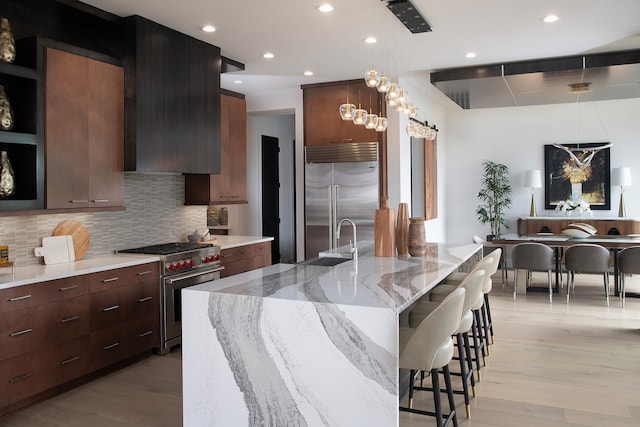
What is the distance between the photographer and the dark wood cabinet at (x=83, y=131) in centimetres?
388

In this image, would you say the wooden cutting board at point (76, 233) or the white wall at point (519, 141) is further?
the white wall at point (519, 141)

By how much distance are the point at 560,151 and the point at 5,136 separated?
864 centimetres

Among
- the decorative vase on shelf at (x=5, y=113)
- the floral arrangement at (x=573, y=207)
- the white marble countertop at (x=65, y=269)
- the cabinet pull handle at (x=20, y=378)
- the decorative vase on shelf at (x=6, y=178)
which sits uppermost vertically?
the decorative vase on shelf at (x=5, y=113)

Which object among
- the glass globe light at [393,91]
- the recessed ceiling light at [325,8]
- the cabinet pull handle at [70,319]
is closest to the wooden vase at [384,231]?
the glass globe light at [393,91]

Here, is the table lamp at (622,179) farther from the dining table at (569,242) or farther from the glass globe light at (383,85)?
the glass globe light at (383,85)

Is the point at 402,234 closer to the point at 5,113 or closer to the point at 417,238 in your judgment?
the point at 417,238

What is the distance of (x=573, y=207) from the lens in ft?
27.9

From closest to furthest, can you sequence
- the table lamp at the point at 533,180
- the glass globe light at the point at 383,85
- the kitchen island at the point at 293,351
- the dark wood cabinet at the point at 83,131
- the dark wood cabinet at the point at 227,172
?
1. the kitchen island at the point at 293,351
2. the dark wood cabinet at the point at 83,131
3. the glass globe light at the point at 383,85
4. the dark wood cabinet at the point at 227,172
5. the table lamp at the point at 533,180

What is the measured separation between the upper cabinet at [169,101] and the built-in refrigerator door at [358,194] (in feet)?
6.91

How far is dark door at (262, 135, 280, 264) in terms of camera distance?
9.25 m

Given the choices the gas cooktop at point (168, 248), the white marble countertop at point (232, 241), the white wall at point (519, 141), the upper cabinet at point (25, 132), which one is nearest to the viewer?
the upper cabinet at point (25, 132)

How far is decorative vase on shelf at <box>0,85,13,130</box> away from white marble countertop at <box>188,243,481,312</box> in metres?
1.95

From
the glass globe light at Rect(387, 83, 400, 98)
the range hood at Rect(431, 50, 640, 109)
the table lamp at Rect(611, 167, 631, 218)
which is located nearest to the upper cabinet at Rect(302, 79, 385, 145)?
the range hood at Rect(431, 50, 640, 109)

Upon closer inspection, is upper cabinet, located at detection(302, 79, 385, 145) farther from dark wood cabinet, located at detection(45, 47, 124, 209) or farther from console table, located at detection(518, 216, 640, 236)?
console table, located at detection(518, 216, 640, 236)
